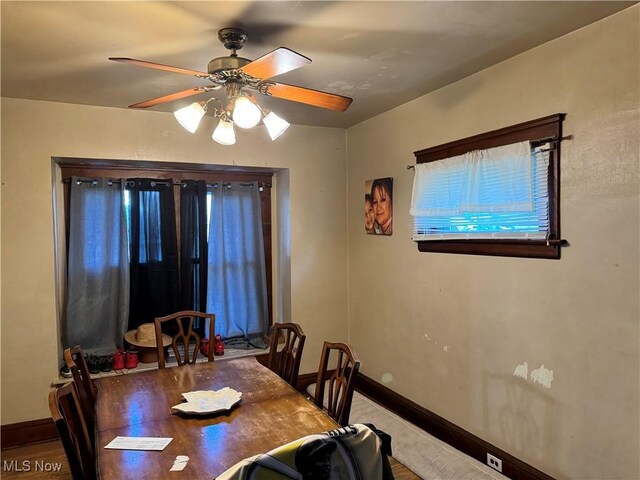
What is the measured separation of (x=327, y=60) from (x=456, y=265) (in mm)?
1551

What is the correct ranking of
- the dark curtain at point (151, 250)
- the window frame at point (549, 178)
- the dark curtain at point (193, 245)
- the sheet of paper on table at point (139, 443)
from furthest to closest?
the dark curtain at point (193, 245), the dark curtain at point (151, 250), the window frame at point (549, 178), the sheet of paper on table at point (139, 443)

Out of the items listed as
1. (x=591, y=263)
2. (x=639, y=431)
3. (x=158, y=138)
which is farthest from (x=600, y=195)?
(x=158, y=138)

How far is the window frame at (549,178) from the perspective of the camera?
229 cm

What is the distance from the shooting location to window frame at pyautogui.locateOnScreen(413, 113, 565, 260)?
7.50 ft

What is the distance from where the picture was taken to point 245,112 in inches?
72.3

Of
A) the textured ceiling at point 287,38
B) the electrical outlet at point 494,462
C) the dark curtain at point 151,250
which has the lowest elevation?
the electrical outlet at point 494,462

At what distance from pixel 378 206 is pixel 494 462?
2.02m

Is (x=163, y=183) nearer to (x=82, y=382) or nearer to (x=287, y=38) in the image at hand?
(x=82, y=382)

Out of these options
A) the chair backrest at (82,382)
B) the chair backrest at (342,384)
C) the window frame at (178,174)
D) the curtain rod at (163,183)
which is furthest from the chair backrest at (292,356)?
the curtain rod at (163,183)

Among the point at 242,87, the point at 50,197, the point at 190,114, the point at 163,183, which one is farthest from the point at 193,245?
the point at 242,87

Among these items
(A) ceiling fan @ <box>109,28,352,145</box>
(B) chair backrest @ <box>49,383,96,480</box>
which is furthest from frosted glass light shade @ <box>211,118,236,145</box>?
(B) chair backrest @ <box>49,383,96,480</box>

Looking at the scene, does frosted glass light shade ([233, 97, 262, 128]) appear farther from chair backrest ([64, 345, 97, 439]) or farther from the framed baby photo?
the framed baby photo

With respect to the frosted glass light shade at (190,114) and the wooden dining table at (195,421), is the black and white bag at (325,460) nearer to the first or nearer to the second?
the wooden dining table at (195,421)

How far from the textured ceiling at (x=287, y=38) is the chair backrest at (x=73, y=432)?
1598mm
